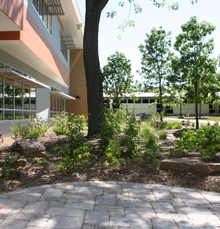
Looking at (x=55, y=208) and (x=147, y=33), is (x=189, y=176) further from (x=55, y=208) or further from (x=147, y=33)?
(x=147, y=33)

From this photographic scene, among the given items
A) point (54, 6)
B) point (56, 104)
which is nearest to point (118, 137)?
point (54, 6)

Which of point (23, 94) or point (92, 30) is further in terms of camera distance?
point (23, 94)

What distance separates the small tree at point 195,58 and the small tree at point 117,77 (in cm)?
917

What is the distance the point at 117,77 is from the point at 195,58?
10.2 m

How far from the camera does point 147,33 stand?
14727 mm

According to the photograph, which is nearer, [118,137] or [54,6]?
[118,137]

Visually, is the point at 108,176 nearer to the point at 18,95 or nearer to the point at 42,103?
the point at 18,95

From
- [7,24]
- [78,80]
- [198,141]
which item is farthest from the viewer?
[78,80]

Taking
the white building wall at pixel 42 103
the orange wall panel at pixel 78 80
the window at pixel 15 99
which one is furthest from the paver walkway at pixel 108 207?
the orange wall panel at pixel 78 80

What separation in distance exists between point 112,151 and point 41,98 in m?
10.6

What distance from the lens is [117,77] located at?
20922mm

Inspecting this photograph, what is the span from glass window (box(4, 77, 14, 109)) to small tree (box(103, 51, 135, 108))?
11587 mm

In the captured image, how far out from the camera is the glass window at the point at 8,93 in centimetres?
940

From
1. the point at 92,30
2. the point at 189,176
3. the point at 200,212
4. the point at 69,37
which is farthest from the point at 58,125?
the point at 69,37
